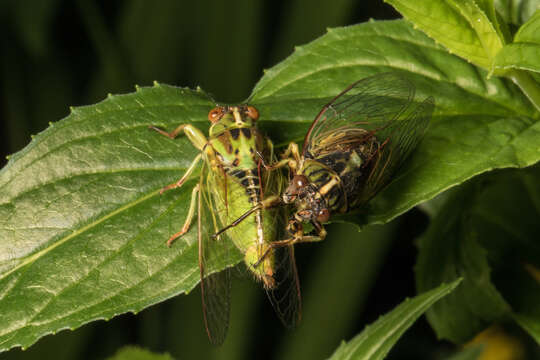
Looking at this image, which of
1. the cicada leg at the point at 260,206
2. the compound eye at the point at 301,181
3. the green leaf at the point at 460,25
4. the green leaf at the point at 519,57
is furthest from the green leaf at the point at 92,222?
the green leaf at the point at 519,57

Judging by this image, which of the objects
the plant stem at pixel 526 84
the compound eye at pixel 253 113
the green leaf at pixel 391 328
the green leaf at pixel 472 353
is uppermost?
the compound eye at pixel 253 113

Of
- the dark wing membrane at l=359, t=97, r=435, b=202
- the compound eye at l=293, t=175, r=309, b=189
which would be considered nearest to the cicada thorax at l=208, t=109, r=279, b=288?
the compound eye at l=293, t=175, r=309, b=189

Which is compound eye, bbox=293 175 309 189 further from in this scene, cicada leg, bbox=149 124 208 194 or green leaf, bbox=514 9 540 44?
green leaf, bbox=514 9 540 44

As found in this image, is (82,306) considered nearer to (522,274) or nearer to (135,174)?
(135,174)

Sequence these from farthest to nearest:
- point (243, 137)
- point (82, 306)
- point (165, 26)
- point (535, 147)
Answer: point (165, 26), point (243, 137), point (535, 147), point (82, 306)

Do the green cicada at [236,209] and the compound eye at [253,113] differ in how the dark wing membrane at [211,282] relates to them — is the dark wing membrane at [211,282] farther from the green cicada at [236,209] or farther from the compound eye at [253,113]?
the compound eye at [253,113]

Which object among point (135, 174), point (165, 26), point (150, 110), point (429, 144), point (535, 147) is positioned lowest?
point (535, 147)

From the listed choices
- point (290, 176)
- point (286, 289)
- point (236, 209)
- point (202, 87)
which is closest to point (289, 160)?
point (290, 176)

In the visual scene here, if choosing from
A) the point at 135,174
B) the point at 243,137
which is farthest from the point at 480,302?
the point at 135,174
